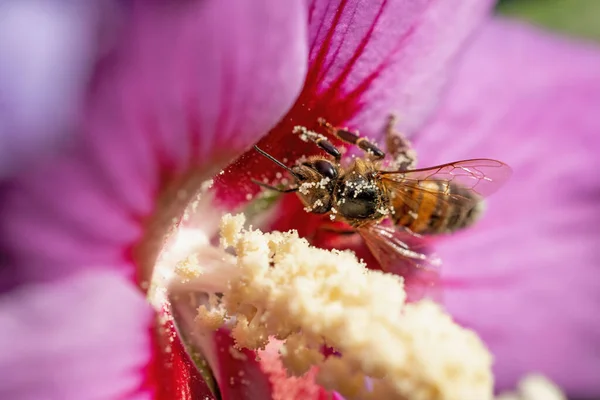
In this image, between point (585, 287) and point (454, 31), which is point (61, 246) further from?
point (585, 287)

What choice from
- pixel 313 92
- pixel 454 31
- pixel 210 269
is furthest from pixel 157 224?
pixel 454 31

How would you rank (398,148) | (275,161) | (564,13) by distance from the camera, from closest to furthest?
(275,161), (398,148), (564,13)

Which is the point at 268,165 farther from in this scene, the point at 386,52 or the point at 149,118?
the point at 149,118

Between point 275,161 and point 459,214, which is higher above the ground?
point 275,161

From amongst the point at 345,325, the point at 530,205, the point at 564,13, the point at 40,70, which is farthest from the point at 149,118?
the point at 564,13

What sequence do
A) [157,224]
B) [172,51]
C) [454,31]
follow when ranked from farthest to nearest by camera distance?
[454,31]
[157,224]
[172,51]

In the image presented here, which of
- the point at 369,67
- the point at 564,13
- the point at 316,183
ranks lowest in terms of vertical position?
the point at 316,183

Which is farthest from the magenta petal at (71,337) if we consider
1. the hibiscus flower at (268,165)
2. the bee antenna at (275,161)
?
the bee antenna at (275,161)
